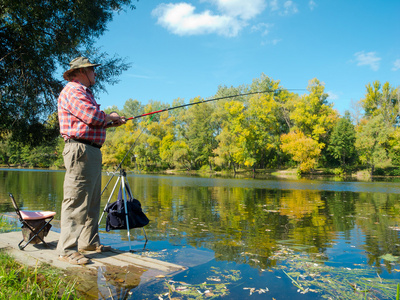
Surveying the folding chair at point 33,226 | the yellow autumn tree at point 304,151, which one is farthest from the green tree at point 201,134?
the folding chair at point 33,226

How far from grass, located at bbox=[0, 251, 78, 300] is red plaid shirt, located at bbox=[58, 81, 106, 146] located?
1.36 metres

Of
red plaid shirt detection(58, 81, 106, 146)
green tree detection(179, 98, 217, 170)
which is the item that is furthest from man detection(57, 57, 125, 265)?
green tree detection(179, 98, 217, 170)

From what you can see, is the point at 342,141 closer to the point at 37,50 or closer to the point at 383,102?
the point at 383,102

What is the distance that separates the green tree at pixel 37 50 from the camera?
6230 millimetres

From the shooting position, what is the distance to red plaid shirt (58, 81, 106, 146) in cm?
334

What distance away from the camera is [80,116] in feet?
11.0

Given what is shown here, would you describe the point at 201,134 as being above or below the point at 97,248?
above

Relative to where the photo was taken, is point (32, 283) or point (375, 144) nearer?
point (32, 283)

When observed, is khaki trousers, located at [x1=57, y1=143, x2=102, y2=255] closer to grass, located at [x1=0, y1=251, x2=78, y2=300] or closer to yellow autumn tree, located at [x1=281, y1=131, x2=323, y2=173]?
grass, located at [x1=0, y1=251, x2=78, y2=300]

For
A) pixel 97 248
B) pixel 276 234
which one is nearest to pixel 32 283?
pixel 97 248

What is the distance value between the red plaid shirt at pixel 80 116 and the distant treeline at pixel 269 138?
40.8m

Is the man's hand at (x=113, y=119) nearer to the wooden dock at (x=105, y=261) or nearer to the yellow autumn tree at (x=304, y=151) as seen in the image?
the wooden dock at (x=105, y=261)

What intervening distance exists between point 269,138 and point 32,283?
47239 millimetres

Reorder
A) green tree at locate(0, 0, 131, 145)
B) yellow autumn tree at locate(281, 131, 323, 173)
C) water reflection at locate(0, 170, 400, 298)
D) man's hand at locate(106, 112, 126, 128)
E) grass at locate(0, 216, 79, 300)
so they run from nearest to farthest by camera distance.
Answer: grass at locate(0, 216, 79, 300), man's hand at locate(106, 112, 126, 128), water reflection at locate(0, 170, 400, 298), green tree at locate(0, 0, 131, 145), yellow autumn tree at locate(281, 131, 323, 173)
